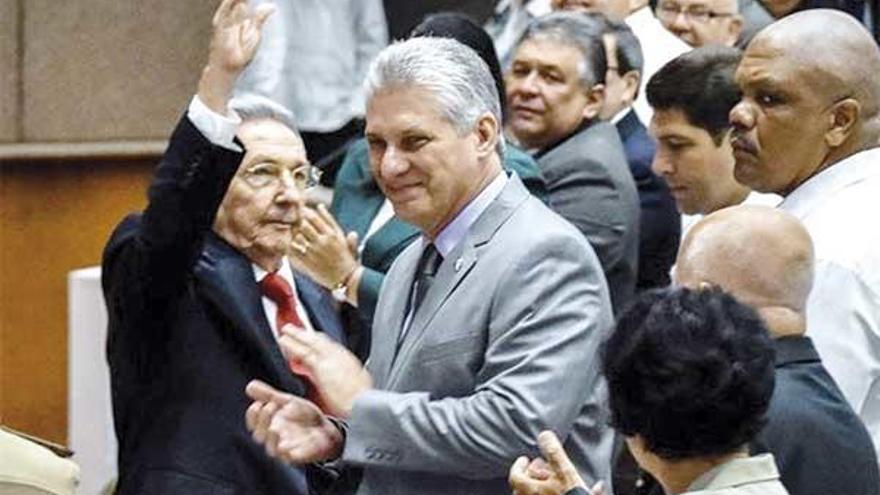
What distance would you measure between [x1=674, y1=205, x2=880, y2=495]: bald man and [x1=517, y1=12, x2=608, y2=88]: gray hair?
2834 millimetres

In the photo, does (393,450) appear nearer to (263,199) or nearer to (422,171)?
(422,171)

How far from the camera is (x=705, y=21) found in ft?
30.3

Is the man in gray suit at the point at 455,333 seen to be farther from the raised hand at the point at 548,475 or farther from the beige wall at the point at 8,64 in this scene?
the beige wall at the point at 8,64

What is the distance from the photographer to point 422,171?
18.0 feet

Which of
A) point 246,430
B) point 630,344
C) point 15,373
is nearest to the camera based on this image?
point 630,344

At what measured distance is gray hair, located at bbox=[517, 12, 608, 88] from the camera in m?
7.89

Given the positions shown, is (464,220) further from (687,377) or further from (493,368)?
(687,377)

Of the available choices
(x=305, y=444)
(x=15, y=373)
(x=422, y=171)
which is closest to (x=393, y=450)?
(x=305, y=444)

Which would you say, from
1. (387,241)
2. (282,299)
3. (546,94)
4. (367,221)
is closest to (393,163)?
(282,299)

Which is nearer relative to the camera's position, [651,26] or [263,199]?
[263,199]

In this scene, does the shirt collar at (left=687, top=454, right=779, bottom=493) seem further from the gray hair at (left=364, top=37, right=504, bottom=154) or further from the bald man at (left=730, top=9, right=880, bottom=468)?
the bald man at (left=730, top=9, right=880, bottom=468)

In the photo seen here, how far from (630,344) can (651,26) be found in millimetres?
4960

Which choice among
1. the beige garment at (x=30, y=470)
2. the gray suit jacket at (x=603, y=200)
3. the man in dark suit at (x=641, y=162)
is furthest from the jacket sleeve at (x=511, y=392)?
the man in dark suit at (x=641, y=162)

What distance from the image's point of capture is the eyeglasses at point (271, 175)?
617cm
